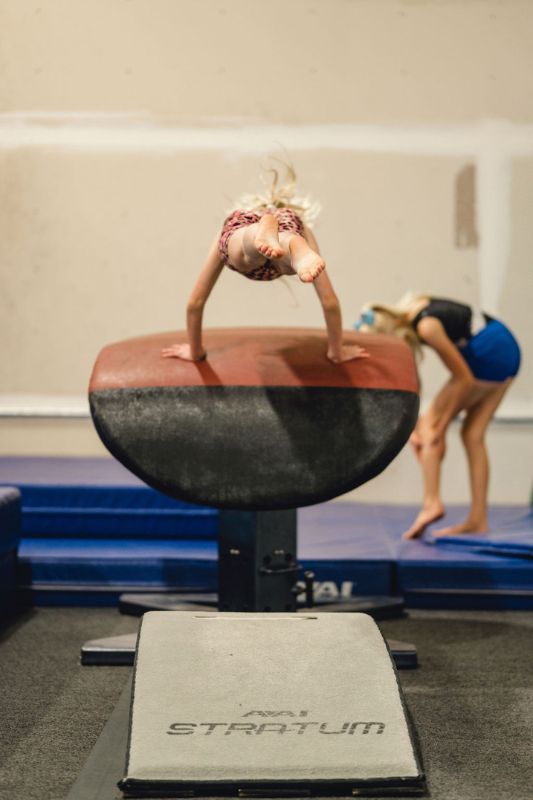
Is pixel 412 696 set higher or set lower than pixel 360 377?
lower

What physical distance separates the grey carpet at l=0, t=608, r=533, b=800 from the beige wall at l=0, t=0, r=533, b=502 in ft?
7.46

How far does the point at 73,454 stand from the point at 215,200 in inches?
64.7

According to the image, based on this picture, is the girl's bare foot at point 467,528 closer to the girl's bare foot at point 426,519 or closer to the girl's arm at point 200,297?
the girl's bare foot at point 426,519

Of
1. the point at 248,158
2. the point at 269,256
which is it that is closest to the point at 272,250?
the point at 269,256

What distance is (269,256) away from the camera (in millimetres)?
2180

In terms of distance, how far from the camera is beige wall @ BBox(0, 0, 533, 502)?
532 cm

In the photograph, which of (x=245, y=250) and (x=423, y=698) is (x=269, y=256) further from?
(x=423, y=698)

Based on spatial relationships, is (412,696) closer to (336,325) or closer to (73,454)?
(336,325)

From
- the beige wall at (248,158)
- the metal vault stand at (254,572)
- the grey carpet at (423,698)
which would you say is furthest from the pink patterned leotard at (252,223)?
the beige wall at (248,158)

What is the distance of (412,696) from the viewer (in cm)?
257

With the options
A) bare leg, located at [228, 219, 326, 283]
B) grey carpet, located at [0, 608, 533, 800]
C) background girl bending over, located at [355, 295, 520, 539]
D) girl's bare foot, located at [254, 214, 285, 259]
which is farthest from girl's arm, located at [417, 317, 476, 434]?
girl's bare foot, located at [254, 214, 285, 259]

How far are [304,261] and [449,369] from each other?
73.8 inches

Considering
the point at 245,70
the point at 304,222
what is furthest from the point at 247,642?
the point at 245,70

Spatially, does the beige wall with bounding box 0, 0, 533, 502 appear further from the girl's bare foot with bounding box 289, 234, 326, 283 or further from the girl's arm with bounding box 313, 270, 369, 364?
the girl's bare foot with bounding box 289, 234, 326, 283
